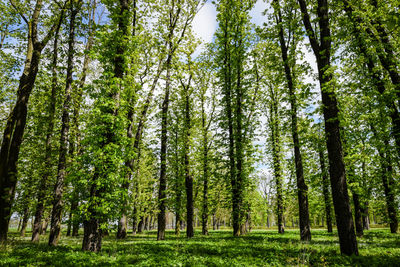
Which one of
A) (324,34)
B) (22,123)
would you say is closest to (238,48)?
(324,34)

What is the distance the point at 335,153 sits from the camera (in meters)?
8.27

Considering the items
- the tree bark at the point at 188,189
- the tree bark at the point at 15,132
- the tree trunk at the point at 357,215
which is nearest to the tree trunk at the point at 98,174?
the tree bark at the point at 15,132

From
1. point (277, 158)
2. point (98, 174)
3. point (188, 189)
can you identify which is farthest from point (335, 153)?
point (277, 158)

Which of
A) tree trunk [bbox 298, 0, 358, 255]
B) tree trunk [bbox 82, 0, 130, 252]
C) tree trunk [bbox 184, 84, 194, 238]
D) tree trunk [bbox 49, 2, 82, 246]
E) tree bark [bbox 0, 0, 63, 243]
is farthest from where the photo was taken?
tree trunk [bbox 184, 84, 194, 238]

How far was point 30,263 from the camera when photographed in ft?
21.4

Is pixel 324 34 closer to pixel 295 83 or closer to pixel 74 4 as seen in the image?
pixel 295 83

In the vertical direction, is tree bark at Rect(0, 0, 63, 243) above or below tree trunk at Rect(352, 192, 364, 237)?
above

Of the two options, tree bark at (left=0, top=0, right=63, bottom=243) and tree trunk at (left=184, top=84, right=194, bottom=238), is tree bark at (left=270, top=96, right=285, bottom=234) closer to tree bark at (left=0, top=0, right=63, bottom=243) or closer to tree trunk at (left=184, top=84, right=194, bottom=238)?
tree trunk at (left=184, top=84, right=194, bottom=238)

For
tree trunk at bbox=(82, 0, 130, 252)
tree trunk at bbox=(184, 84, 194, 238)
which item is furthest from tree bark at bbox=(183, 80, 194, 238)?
tree trunk at bbox=(82, 0, 130, 252)

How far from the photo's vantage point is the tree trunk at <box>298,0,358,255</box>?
7633 mm

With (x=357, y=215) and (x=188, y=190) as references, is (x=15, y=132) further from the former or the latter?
(x=357, y=215)

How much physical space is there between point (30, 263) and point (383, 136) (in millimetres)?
17368

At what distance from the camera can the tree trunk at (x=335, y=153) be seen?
25.0ft

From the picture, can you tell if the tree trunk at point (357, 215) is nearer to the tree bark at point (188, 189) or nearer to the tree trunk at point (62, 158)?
the tree bark at point (188, 189)
